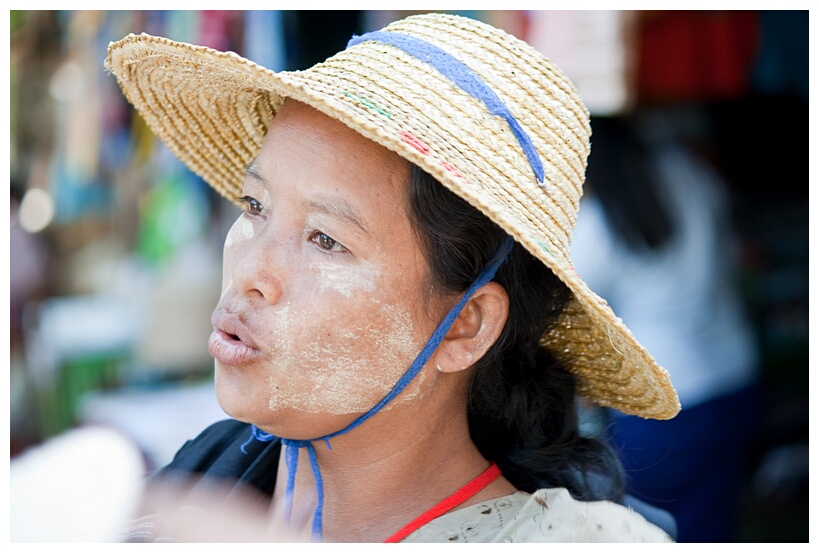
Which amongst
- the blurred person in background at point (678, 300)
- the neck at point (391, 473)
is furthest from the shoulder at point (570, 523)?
the blurred person in background at point (678, 300)

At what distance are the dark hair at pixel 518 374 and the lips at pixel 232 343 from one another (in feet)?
1.13

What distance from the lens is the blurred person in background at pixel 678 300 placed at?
10.9 ft

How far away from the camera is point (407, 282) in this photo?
1.49 metres

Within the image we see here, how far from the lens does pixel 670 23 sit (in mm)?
3461

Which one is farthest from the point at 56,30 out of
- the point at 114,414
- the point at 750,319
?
the point at 750,319

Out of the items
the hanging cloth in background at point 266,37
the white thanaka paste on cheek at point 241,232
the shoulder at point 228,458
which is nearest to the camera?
the white thanaka paste on cheek at point 241,232

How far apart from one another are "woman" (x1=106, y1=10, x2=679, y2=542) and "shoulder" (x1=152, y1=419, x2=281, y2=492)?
0.09ft

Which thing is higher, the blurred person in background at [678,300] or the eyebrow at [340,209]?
the eyebrow at [340,209]

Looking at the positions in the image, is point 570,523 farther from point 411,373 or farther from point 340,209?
point 340,209

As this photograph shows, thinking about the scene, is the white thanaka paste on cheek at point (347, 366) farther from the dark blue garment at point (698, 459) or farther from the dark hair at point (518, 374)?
the dark blue garment at point (698, 459)

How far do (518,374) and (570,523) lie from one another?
383 mm

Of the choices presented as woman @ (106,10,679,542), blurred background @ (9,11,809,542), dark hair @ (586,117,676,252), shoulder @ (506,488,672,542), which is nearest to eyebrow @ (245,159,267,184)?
A: woman @ (106,10,679,542)

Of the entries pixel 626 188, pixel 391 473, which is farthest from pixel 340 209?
pixel 626 188
